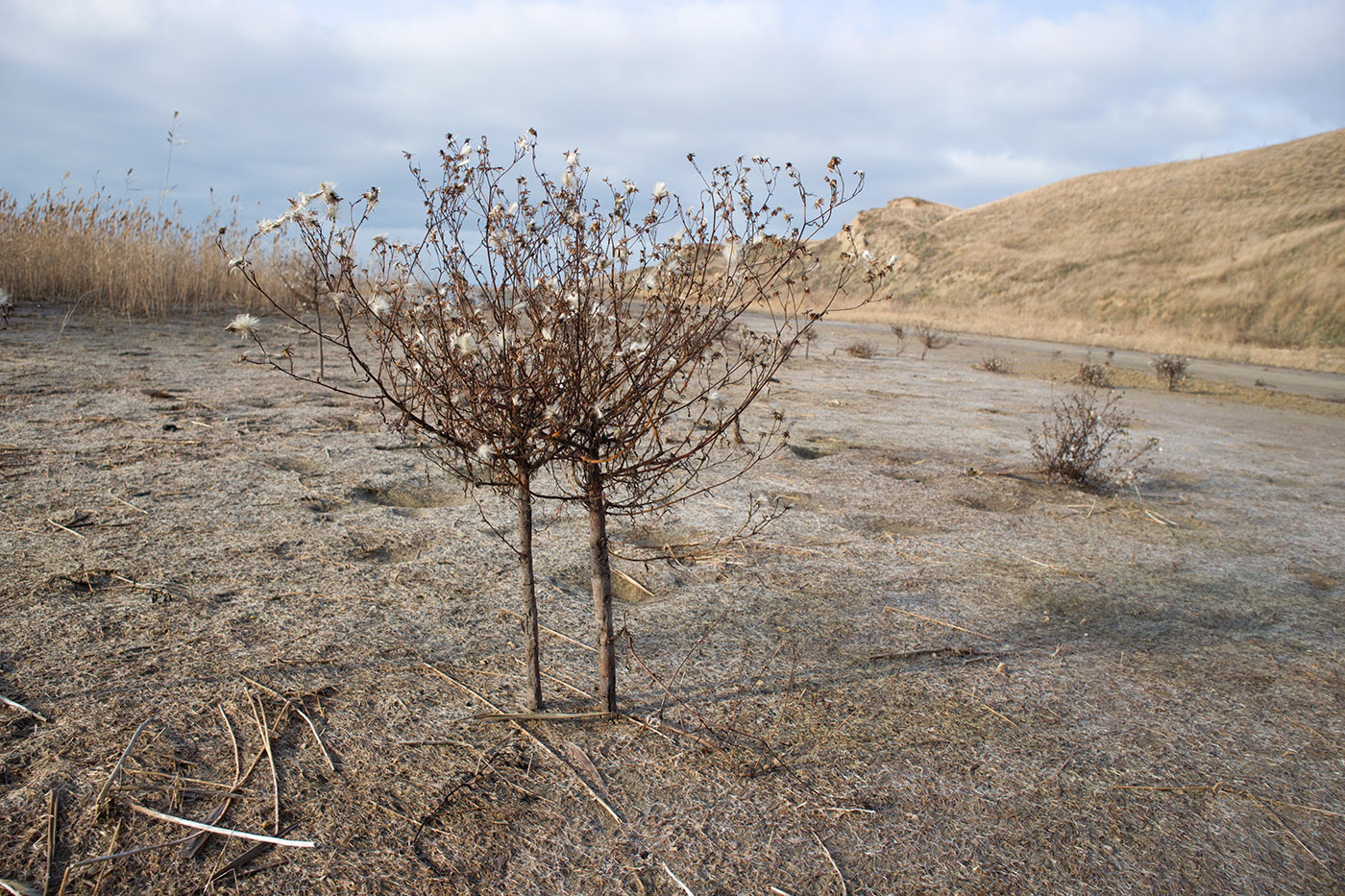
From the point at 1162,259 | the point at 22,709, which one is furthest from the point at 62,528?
the point at 1162,259

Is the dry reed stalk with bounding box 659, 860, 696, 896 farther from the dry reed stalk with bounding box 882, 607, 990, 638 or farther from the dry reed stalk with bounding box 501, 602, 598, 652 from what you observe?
the dry reed stalk with bounding box 882, 607, 990, 638

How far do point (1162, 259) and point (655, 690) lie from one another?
4488cm

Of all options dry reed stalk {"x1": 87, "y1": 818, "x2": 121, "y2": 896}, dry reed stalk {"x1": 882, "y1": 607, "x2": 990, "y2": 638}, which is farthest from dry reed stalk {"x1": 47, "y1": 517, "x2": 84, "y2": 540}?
dry reed stalk {"x1": 882, "y1": 607, "x2": 990, "y2": 638}

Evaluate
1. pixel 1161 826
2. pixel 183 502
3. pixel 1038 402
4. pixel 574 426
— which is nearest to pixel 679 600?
pixel 574 426

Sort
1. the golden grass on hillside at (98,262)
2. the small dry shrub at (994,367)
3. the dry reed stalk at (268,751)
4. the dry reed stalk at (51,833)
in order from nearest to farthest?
the dry reed stalk at (51,833) < the dry reed stalk at (268,751) < the golden grass on hillside at (98,262) < the small dry shrub at (994,367)

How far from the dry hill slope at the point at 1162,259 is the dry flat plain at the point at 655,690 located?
73.7 ft

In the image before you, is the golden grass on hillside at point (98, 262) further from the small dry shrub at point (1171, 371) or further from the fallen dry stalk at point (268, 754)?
the small dry shrub at point (1171, 371)

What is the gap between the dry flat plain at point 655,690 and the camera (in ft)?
5.55

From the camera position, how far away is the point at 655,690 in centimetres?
235

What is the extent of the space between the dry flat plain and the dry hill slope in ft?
Answer: 73.7

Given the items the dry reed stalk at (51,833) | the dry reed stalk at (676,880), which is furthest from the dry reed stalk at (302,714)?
the dry reed stalk at (676,880)

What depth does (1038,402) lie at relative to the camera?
9.16m

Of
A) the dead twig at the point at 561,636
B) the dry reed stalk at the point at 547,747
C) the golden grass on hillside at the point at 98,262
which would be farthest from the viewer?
the golden grass on hillside at the point at 98,262

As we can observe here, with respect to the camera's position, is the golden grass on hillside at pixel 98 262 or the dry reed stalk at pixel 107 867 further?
the golden grass on hillside at pixel 98 262
